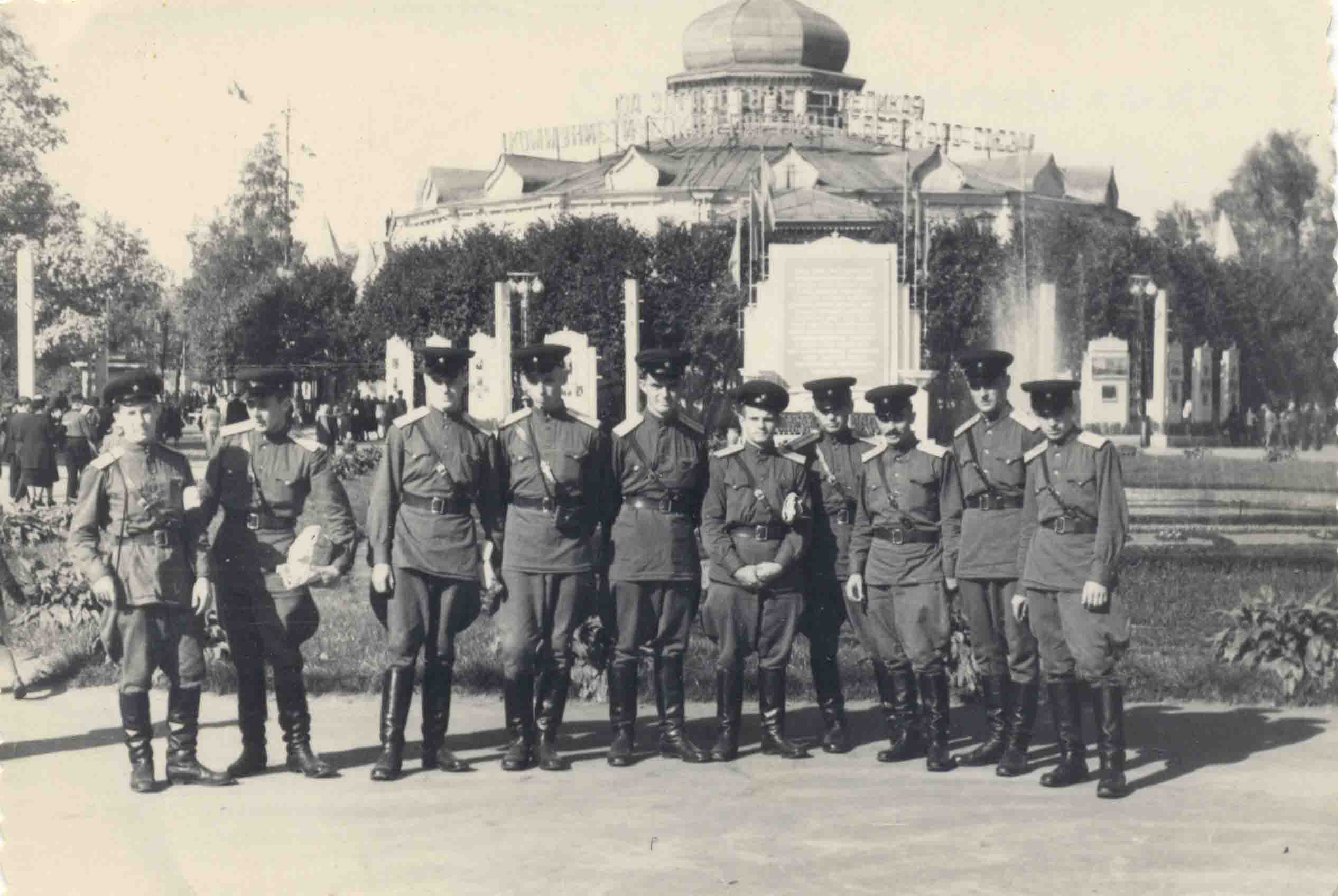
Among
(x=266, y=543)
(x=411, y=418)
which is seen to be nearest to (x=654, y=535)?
(x=411, y=418)

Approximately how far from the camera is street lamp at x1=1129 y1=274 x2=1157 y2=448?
1690 cm

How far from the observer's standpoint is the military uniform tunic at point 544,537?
7383 mm

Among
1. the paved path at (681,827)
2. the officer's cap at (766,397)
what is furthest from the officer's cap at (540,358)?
the paved path at (681,827)

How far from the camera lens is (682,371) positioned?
25.3ft

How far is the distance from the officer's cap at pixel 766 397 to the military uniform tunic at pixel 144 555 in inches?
105

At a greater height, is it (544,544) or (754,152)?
(754,152)

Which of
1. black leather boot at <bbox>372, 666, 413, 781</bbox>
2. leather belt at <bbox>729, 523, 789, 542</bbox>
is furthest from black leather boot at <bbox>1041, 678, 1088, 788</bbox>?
black leather boot at <bbox>372, 666, 413, 781</bbox>

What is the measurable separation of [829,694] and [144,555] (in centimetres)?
330

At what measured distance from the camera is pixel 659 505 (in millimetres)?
7543

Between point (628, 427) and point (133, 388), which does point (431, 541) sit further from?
point (133, 388)

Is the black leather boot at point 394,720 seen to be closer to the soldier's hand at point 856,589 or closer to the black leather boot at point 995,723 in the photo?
the soldier's hand at point 856,589

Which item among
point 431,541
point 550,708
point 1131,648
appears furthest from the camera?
point 1131,648

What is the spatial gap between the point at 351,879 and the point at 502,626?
1964 mm

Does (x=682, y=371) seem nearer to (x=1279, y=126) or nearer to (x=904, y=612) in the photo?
(x=904, y=612)
